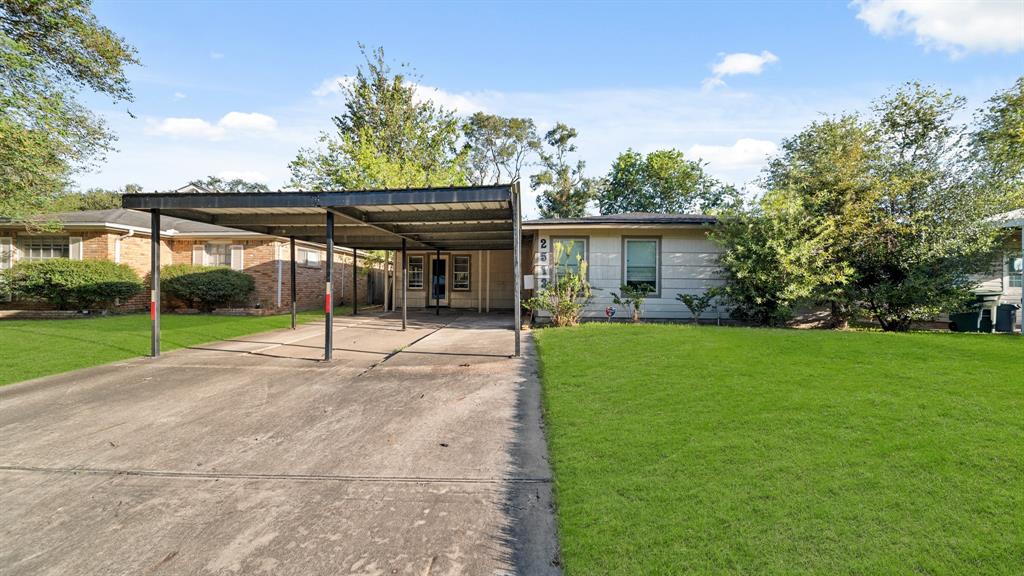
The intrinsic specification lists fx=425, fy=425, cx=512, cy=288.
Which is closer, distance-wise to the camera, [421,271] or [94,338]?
[94,338]

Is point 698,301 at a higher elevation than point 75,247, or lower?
lower

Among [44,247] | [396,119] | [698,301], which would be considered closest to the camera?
[698,301]

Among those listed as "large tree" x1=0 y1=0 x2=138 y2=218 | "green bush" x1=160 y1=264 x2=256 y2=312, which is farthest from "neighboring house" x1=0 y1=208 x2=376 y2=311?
"large tree" x1=0 y1=0 x2=138 y2=218

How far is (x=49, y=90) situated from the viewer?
1076cm

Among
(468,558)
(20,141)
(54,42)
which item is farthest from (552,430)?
(54,42)

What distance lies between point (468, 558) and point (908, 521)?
8.24 feet

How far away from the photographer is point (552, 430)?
415cm

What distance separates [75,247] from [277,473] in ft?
56.9

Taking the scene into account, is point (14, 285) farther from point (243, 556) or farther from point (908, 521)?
point (908, 521)

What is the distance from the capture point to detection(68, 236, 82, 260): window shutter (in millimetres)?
14547

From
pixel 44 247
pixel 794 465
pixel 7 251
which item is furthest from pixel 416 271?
pixel 794 465

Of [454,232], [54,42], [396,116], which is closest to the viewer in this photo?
[454,232]

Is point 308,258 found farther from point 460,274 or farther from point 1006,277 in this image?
point 1006,277

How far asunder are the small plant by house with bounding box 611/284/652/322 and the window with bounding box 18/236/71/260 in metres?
18.5
